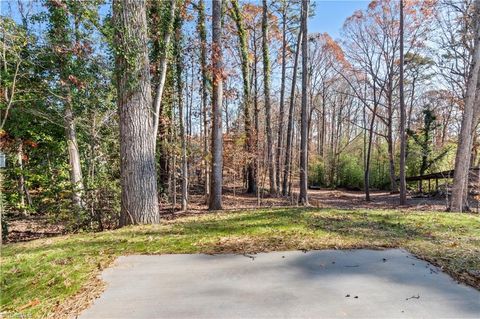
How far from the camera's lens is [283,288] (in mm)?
2205

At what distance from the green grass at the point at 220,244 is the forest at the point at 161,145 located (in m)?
0.02

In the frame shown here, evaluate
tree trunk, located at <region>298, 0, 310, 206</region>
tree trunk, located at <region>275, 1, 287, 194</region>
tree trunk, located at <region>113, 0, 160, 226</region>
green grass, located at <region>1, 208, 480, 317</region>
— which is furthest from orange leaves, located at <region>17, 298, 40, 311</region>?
tree trunk, located at <region>275, 1, 287, 194</region>

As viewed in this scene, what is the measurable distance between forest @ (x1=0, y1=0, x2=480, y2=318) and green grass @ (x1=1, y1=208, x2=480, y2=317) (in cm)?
2

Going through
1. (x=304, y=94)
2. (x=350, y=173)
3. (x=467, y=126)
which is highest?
(x=304, y=94)

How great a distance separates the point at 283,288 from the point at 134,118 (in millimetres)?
3577

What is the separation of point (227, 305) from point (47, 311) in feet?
3.94

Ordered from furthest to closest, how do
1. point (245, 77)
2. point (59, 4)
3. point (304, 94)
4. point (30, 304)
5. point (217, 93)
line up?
point (245, 77)
point (304, 94)
point (217, 93)
point (59, 4)
point (30, 304)

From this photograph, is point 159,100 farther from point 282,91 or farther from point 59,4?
point 282,91

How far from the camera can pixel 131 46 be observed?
15.5ft

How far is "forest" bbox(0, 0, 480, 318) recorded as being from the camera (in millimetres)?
3213

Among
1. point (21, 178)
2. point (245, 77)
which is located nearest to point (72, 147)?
point (21, 178)

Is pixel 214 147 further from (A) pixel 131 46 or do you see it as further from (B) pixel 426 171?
(B) pixel 426 171

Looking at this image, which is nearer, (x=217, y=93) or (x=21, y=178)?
(x=217, y=93)

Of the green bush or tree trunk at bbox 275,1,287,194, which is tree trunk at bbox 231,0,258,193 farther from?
the green bush
